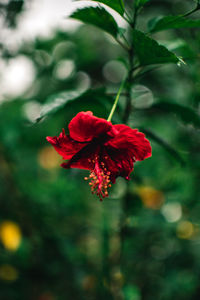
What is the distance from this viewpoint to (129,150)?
969 mm

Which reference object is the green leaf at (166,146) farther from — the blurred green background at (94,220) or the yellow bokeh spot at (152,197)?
the yellow bokeh spot at (152,197)

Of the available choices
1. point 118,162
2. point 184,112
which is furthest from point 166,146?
point 118,162

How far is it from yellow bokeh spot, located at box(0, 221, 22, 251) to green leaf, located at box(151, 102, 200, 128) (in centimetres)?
182

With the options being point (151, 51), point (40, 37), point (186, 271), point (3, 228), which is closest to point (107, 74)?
point (40, 37)

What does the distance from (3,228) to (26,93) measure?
2073 mm

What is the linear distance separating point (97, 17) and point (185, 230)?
1.80 metres

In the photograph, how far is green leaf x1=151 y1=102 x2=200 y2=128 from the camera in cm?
113

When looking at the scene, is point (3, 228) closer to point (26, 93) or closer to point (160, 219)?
point (160, 219)

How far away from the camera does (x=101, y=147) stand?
41.6 inches

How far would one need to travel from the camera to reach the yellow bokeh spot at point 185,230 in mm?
2102

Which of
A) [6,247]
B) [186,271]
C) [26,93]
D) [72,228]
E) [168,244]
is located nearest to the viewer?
[186,271]

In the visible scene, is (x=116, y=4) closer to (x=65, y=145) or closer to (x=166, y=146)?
(x=65, y=145)

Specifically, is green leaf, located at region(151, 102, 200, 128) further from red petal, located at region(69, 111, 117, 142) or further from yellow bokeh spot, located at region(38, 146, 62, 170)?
yellow bokeh spot, located at region(38, 146, 62, 170)

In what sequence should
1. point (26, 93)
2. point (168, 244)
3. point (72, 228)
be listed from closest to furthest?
point (168, 244) < point (72, 228) < point (26, 93)
